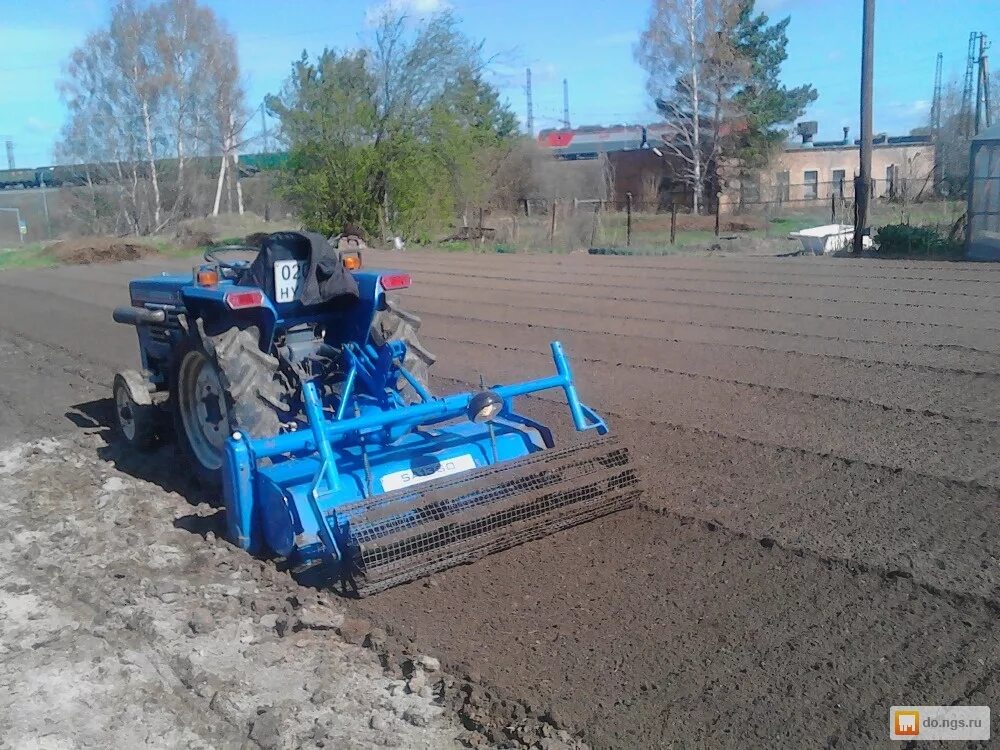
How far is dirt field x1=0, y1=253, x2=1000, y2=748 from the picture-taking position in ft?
11.2

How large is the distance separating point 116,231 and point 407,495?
3863cm

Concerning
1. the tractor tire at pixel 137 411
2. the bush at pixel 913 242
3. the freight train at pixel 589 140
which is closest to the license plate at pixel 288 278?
→ the tractor tire at pixel 137 411

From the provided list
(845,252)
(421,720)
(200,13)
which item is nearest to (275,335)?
(421,720)

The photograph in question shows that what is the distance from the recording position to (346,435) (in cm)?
488

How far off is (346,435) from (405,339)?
1048 mm

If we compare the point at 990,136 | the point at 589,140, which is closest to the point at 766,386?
the point at 990,136

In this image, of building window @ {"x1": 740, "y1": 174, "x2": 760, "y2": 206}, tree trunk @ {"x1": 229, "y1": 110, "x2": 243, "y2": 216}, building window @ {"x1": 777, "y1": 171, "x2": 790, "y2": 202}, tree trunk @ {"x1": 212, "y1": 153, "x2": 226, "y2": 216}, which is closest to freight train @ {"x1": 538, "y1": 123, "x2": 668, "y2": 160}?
building window @ {"x1": 777, "y1": 171, "x2": 790, "y2": 202}

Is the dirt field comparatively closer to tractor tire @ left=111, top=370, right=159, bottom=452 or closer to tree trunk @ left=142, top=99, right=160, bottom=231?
tractor tire @ left=111, top=370, right=159, bottom=452

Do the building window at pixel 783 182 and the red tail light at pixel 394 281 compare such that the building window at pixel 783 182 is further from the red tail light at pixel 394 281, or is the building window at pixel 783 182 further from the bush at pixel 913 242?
the red tail light at pixel 394 281

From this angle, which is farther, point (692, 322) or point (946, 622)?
point (692, 322)

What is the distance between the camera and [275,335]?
5.62 metres

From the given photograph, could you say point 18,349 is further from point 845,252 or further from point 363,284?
point 845,252

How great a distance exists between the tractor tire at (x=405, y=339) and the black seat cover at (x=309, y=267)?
0.39 m

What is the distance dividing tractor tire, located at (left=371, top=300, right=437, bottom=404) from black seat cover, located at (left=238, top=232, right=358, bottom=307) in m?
0.39
